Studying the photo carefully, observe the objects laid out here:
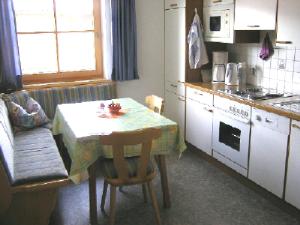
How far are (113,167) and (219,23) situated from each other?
2.04 metres

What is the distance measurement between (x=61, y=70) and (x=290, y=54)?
8.39 feet

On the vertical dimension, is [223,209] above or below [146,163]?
below

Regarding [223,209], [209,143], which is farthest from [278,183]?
[209,143]

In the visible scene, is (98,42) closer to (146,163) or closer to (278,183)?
(146,163)

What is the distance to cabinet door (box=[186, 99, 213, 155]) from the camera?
3.76 m

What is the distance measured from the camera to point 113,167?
259 centimetres

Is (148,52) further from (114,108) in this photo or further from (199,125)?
(114,108)

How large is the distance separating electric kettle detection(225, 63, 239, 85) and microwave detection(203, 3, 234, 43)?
29 centimetres

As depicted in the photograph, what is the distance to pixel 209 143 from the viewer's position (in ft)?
12.4

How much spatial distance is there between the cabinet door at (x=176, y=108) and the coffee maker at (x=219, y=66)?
48 cm

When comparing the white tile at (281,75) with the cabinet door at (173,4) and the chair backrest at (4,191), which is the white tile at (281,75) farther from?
the chair backrest at (4,191)

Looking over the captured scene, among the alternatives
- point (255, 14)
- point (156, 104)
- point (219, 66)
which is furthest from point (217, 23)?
point (156, 104)

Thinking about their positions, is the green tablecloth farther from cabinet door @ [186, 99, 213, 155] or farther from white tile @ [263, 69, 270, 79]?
white tile @ [263, 69, 270, 79]

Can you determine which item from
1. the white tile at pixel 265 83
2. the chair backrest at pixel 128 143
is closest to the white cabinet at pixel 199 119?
the white tile at pixel 265 83
